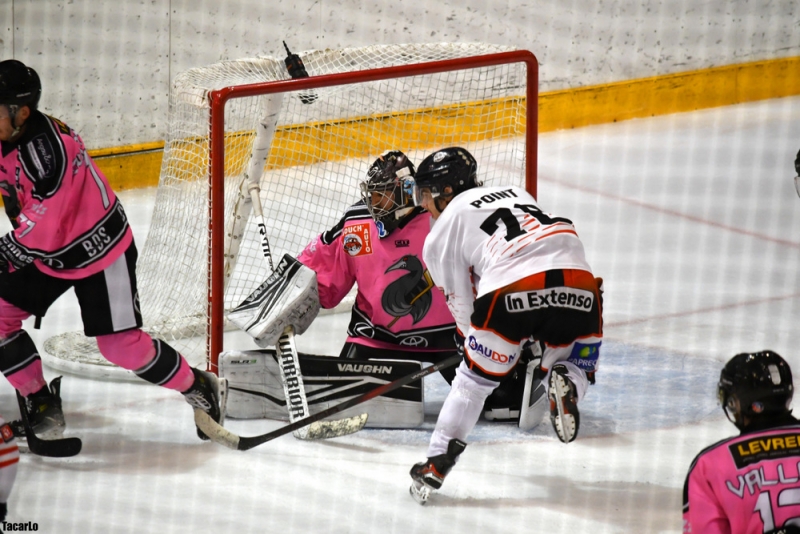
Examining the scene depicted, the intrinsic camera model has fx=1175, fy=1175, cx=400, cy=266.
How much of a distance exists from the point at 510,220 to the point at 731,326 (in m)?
1.91

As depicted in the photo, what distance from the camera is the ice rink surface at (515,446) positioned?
3104 mm

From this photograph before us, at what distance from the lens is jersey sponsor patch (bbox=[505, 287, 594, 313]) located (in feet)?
9.80

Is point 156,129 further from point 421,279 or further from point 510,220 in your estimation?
point 510,220

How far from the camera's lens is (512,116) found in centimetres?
507

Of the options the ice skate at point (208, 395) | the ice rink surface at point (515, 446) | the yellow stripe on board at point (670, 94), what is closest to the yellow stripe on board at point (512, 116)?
the yellow stripe on board at point (670, 94)

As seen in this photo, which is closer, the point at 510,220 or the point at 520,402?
the point at 510,220

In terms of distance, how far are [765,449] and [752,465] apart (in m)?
0.04

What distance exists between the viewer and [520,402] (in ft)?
12.3

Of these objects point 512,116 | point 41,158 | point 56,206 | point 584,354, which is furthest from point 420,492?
point 512,116

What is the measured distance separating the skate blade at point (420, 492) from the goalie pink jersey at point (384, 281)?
777mm

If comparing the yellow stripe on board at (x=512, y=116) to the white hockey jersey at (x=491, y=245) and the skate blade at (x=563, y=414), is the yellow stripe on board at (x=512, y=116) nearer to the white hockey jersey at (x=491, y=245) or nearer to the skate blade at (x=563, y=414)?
the white hockey jersey at (x=491, y=245)

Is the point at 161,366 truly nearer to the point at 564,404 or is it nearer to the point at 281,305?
the point at 281,305

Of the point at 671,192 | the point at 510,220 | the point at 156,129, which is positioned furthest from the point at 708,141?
the point at 510,220

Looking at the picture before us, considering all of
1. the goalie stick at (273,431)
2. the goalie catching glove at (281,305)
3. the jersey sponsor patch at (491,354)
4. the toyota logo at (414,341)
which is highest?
the goalie catching glove at (281,305)
